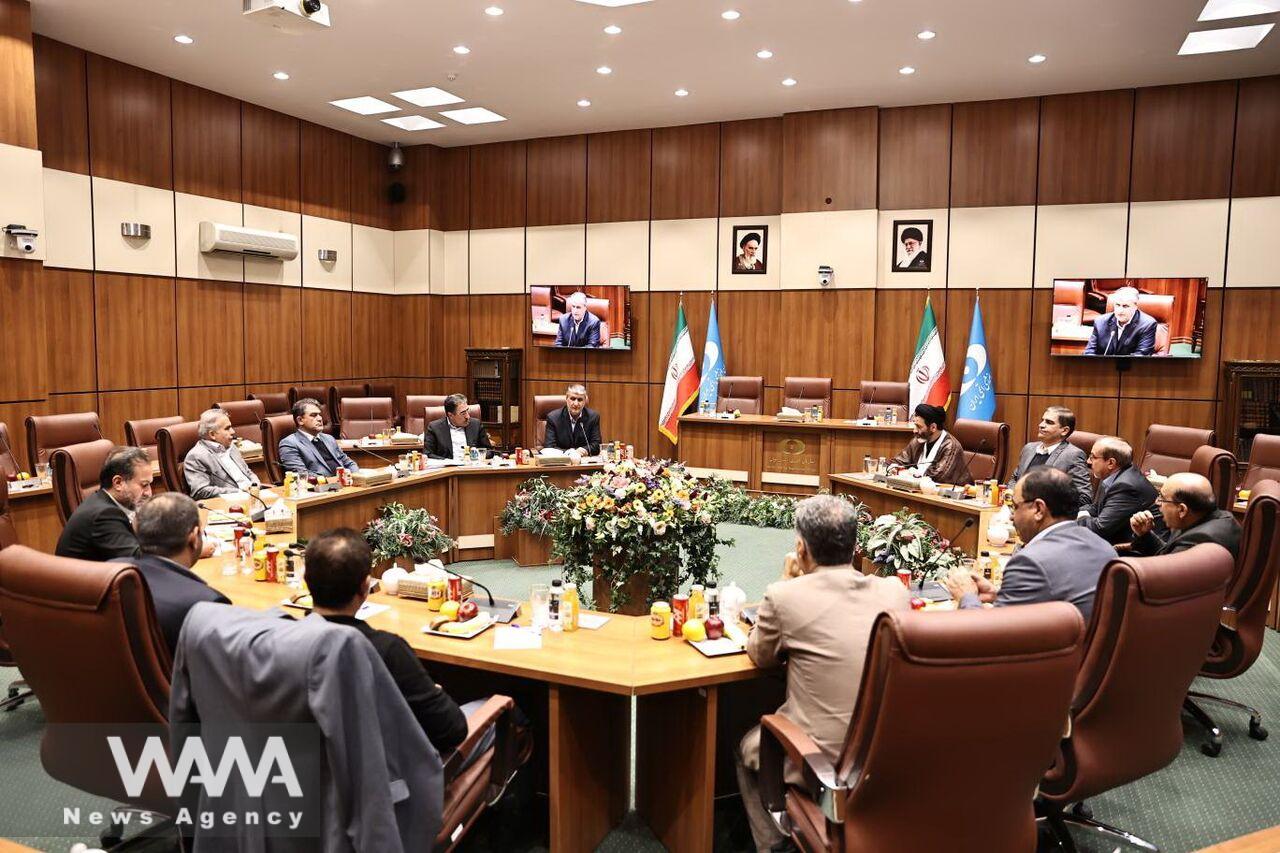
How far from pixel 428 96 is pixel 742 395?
473 cm

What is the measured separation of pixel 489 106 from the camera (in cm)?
898

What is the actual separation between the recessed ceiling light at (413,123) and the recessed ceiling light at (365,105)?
301mm

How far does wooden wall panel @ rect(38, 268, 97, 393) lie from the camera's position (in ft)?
23.0

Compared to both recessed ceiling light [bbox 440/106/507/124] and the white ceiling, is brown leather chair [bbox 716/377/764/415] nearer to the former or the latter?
the white ceiling

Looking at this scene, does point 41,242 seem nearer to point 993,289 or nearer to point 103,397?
point 103,397

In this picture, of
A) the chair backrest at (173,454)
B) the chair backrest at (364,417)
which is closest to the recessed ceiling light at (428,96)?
the chair backrest at (364,417)

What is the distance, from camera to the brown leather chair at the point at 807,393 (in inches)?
357

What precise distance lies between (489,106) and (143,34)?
331 cm

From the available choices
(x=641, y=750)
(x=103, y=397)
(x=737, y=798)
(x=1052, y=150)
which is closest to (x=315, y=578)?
(x=641, y=750)

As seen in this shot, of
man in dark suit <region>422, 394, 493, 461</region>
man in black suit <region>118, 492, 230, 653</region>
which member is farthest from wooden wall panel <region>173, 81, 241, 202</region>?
man in black suit <region>118, 492, 230, 653</region>

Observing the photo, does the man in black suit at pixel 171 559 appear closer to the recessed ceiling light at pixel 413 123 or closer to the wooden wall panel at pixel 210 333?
the wooden wall panel at pixel 210 333

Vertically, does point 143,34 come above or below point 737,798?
above

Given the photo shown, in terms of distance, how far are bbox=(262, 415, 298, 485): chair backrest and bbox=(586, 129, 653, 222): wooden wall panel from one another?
193 inches

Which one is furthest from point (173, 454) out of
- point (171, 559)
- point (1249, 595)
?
point (1249, 595)
